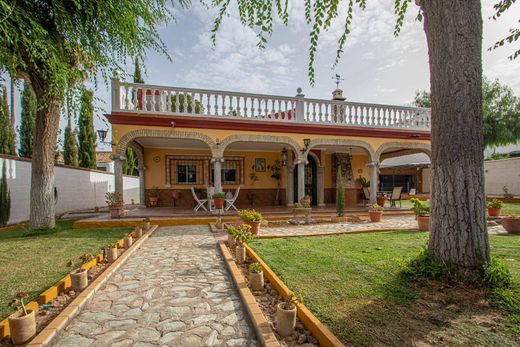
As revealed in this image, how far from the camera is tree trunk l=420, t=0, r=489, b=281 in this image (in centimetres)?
299

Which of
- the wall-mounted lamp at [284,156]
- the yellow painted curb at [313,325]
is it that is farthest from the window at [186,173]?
the yellow painted curb at [313,325]

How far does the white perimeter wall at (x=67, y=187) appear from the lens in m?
8.20

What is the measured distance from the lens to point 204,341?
2312 millimetres

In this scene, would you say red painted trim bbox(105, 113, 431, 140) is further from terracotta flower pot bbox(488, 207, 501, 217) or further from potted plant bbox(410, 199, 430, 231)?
potted plant bbox(410, 199, 430, 231)

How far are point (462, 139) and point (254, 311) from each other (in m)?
2.92

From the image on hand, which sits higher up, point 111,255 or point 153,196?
point 153,196

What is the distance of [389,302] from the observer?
9.02 feet

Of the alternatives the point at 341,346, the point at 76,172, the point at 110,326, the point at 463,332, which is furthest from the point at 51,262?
the point at 76,172

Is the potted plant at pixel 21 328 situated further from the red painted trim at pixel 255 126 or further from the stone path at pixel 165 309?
the red painted trim at pixel 255 126

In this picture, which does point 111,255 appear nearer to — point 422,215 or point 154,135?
point 154,135

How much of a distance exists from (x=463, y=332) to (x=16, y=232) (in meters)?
9.11

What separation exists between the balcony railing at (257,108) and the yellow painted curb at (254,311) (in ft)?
20.5

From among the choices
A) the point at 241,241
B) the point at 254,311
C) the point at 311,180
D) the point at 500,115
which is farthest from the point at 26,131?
the point at 500,115

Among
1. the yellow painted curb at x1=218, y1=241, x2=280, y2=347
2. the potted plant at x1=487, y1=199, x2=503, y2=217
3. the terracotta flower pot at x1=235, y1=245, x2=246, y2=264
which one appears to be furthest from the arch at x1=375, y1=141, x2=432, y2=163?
the yellow painted curb at x1=218, y1=241, x2=280, y2=347
